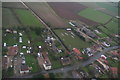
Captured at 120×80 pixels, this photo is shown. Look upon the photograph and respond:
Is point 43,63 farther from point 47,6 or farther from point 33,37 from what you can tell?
point 47,6

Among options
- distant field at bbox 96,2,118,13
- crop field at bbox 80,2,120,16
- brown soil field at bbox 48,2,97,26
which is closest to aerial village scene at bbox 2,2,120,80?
brown soil field at bbox 48,2,97,26

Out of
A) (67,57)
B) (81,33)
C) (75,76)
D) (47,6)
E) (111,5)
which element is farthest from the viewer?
(111,5)

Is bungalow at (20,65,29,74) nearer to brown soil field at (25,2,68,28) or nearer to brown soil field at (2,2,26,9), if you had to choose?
brown soil field at (25,2,68,28)

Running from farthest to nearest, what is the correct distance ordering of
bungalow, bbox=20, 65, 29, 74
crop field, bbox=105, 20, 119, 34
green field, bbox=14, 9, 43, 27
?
crop field, bbox=105, 20, 119, 34, green field, bbox=14, 9, 43, 27, bungalow, bbox=20, 65, 29, 74

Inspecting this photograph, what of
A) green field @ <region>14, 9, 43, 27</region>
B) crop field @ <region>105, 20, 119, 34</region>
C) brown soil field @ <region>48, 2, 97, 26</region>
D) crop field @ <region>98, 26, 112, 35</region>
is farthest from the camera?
brown soil field @ <region>48, 2, 97, 26</region>

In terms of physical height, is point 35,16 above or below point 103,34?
above

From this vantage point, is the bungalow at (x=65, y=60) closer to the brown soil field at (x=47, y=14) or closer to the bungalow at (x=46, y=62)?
the bungalow at (x=46, y=62)

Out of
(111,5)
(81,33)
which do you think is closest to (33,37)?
(81,33)

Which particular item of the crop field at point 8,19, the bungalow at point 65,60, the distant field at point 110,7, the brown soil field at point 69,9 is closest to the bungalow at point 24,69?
the bungalow at point 65,60

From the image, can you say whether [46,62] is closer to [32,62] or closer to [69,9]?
[32,62]
